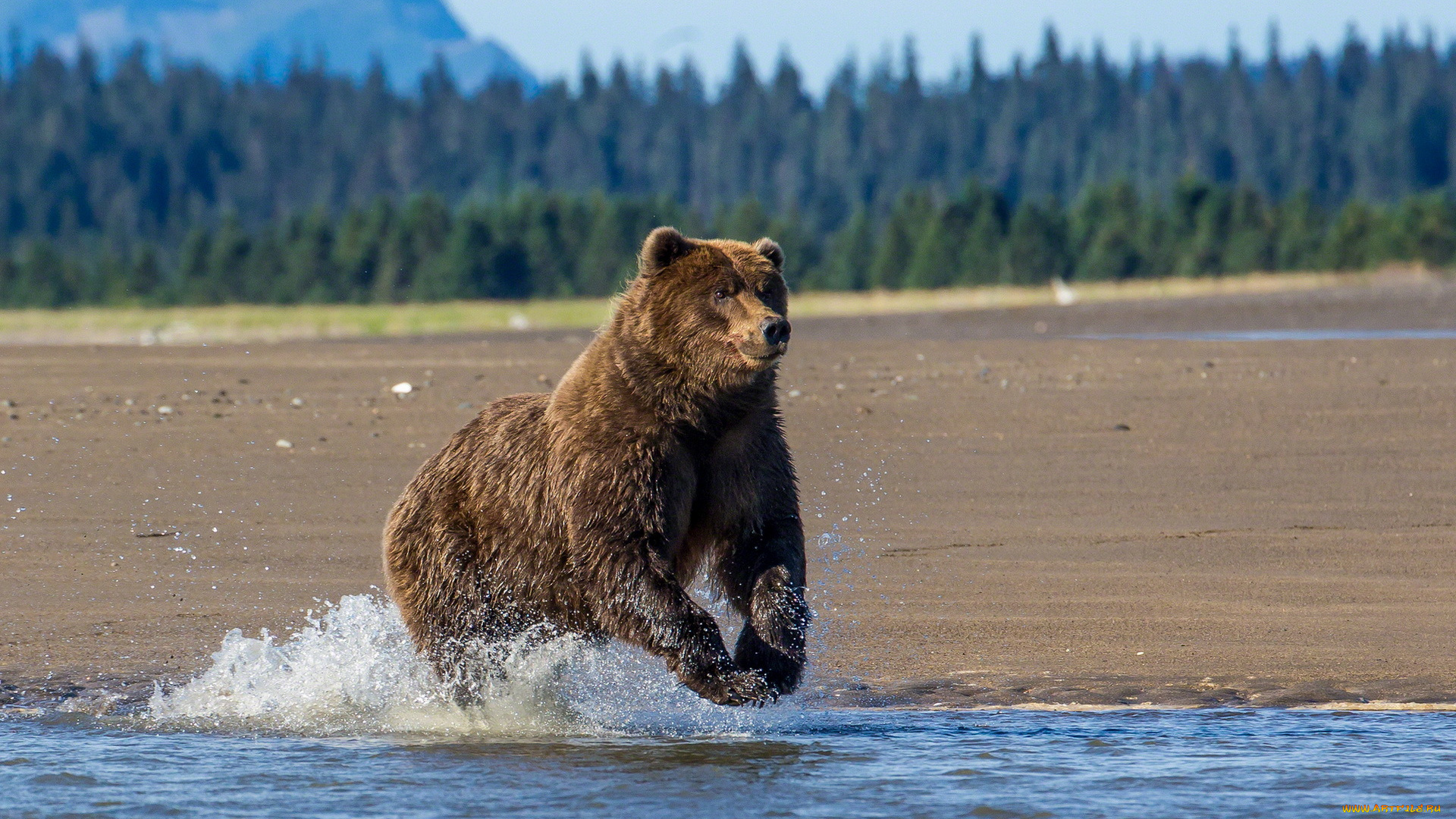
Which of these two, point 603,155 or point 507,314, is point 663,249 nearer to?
point 507,314

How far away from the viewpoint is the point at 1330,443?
11883mm

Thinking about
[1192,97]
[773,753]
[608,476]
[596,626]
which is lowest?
[773,753]

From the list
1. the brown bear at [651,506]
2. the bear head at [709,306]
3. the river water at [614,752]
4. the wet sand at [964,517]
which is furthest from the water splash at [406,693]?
the bear head at [709,306]

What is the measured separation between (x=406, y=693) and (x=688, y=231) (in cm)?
6560

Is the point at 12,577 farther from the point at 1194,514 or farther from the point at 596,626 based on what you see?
the point at 1194,514

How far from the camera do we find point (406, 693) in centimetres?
641

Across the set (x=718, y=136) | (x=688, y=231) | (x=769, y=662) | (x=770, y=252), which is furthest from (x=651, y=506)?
(x=718, y=136)

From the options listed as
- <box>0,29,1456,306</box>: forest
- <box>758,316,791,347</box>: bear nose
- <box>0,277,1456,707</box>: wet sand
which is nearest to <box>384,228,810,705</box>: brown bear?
<box>758,316,791,347</box>: bear nose

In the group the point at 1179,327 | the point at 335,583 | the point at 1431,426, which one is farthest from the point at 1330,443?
the point at 1179,327

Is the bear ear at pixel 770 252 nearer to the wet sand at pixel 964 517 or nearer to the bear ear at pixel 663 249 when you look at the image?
the bear ear at pixel 663 249

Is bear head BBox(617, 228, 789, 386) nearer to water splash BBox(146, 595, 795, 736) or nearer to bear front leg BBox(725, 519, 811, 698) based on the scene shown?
bear front leg BBox(725, 519, 811, 698)

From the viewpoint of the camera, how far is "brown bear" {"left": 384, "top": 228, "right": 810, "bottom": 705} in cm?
571

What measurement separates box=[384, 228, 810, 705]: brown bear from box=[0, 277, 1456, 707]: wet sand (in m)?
0.93

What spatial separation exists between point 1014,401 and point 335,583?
23.2 ft
